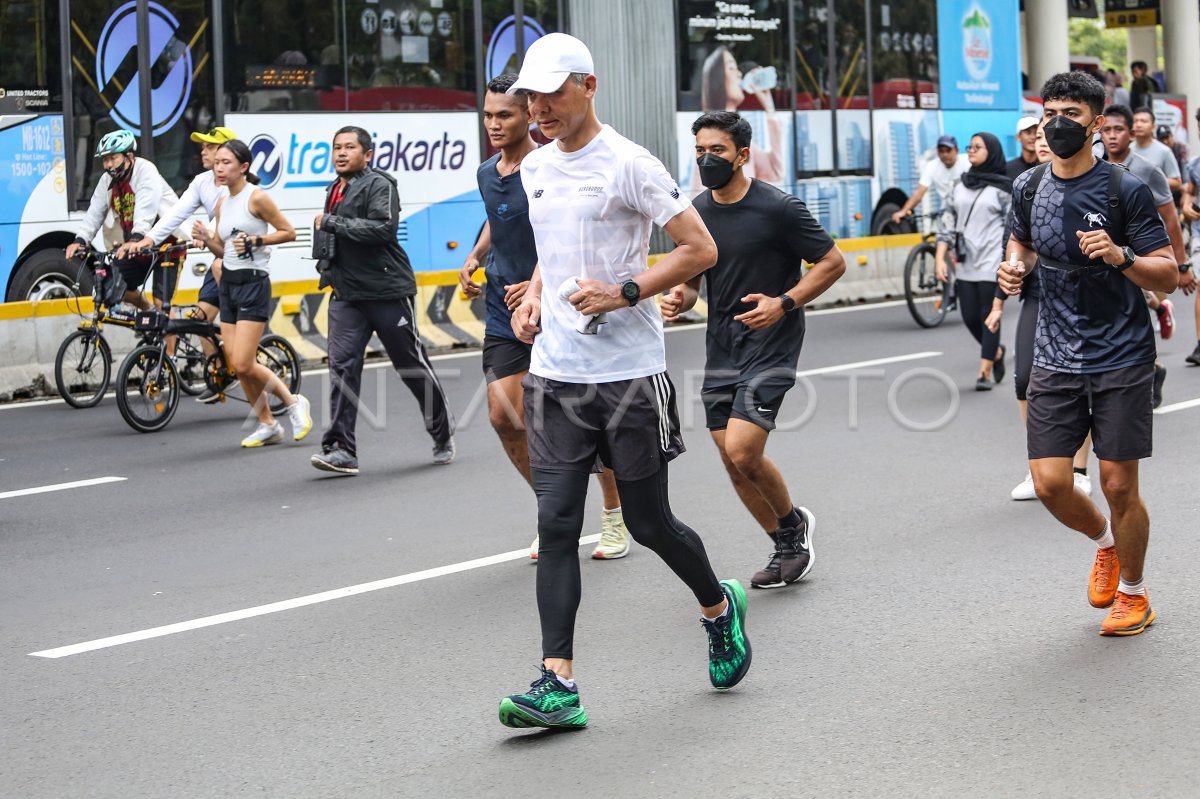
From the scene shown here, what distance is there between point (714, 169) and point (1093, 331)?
150 cm

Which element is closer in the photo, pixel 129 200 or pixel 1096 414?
pixel 1096 414

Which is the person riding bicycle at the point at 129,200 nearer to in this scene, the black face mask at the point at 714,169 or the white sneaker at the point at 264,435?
the white sneaker at the point at 264,435

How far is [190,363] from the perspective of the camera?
1260 centimetres

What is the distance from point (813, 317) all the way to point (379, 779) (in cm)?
1432

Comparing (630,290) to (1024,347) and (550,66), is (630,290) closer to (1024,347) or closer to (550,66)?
(550,66)

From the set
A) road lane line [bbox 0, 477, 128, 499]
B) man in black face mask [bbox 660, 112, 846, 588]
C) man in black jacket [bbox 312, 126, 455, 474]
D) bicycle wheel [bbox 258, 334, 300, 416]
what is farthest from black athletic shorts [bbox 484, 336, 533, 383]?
bicycle wheel [bbox 258, 334, 300, 416]

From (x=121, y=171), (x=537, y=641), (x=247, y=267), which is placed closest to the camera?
(x=537, y=641)

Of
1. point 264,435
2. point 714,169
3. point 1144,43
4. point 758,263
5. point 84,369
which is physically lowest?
point 264,435

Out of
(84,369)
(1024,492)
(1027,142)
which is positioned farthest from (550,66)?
(84,369)

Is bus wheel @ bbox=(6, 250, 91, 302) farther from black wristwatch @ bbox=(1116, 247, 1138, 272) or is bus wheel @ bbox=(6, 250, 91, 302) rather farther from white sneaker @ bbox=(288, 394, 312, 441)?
black wristwatch @ bbox=(1116, 247, 1138, 272)

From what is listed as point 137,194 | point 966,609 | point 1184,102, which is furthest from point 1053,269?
point 1184,102

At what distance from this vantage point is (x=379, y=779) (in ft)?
14.8

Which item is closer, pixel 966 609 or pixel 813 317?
pixel 966 609

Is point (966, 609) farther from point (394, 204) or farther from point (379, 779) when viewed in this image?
point (394, 204)
